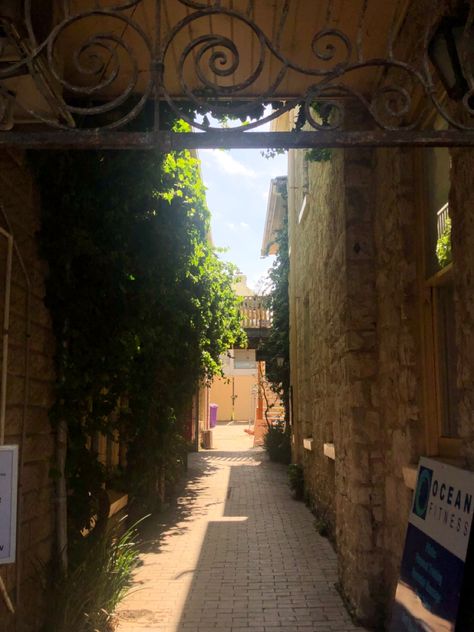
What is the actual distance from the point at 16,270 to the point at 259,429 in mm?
16908

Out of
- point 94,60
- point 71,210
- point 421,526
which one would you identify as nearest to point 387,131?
point 94,60

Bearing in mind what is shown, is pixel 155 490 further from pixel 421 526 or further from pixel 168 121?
pixel 421 526

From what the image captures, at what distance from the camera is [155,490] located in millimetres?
8797

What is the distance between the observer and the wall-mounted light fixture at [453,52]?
256cm

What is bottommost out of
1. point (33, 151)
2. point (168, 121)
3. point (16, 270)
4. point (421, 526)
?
point (421, 526)

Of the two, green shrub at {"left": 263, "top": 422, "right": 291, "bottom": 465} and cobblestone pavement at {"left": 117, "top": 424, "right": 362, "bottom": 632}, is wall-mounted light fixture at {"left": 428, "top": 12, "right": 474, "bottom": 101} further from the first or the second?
green shrub at {"left": 263, "top": 422, "right": 291, "bottom": 465}

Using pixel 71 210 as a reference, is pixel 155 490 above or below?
below

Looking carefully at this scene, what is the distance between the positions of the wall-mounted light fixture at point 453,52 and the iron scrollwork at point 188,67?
0.6 inches

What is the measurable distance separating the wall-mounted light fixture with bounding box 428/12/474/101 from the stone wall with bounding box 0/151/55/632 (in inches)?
93.2

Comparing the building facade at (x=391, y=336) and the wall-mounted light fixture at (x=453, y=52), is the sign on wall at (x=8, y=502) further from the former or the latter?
the wall-mounted light fixture at (x=453, y=52)

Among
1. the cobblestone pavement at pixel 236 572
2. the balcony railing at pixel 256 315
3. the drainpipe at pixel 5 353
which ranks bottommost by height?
the cobblestone pavement at pixel 236 572

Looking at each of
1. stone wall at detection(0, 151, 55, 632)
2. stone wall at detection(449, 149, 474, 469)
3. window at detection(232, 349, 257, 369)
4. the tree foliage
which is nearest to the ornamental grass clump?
stone wall at detection(0, 151, 55, 632)

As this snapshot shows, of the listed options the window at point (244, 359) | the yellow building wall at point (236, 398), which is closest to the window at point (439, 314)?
the window at point (244, 359)

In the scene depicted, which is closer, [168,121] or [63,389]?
[63,389]
